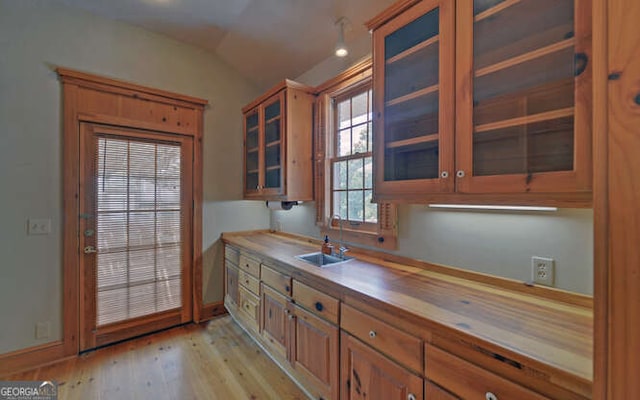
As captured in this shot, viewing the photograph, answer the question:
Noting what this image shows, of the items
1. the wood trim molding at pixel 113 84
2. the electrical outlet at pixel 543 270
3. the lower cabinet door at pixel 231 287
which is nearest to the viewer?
the electrical outlet at pixel 543 270

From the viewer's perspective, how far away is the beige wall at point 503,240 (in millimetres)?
1209

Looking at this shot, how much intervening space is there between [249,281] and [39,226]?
1759mm

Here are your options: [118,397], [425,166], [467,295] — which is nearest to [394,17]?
[425,166]

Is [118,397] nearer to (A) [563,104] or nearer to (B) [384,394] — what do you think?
(B) [384,394]

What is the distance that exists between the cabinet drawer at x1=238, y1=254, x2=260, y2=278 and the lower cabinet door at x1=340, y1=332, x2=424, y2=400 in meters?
1.13

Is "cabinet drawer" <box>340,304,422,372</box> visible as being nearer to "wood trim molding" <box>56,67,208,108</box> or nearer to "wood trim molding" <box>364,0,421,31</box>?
"wood trim molding" <box>364,0,421,31</box>

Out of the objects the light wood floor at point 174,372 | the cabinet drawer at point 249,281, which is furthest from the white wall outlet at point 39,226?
the cabinet drawer at point 249,281

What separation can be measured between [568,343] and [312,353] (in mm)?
1298

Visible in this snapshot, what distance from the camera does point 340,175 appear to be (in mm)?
2570

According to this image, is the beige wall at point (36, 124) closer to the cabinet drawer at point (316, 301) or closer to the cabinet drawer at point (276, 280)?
the cabinet drawer at point (276, 280)

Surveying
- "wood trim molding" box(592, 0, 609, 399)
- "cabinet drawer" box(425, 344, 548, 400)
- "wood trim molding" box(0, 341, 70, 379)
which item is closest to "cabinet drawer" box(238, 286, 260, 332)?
"wood trim molding" box(0, 341, 70, 379)

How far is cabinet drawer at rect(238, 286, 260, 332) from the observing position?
2.43m

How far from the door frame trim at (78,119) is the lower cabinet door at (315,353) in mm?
2016

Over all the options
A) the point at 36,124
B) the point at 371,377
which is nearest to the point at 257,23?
the point at 36,124
